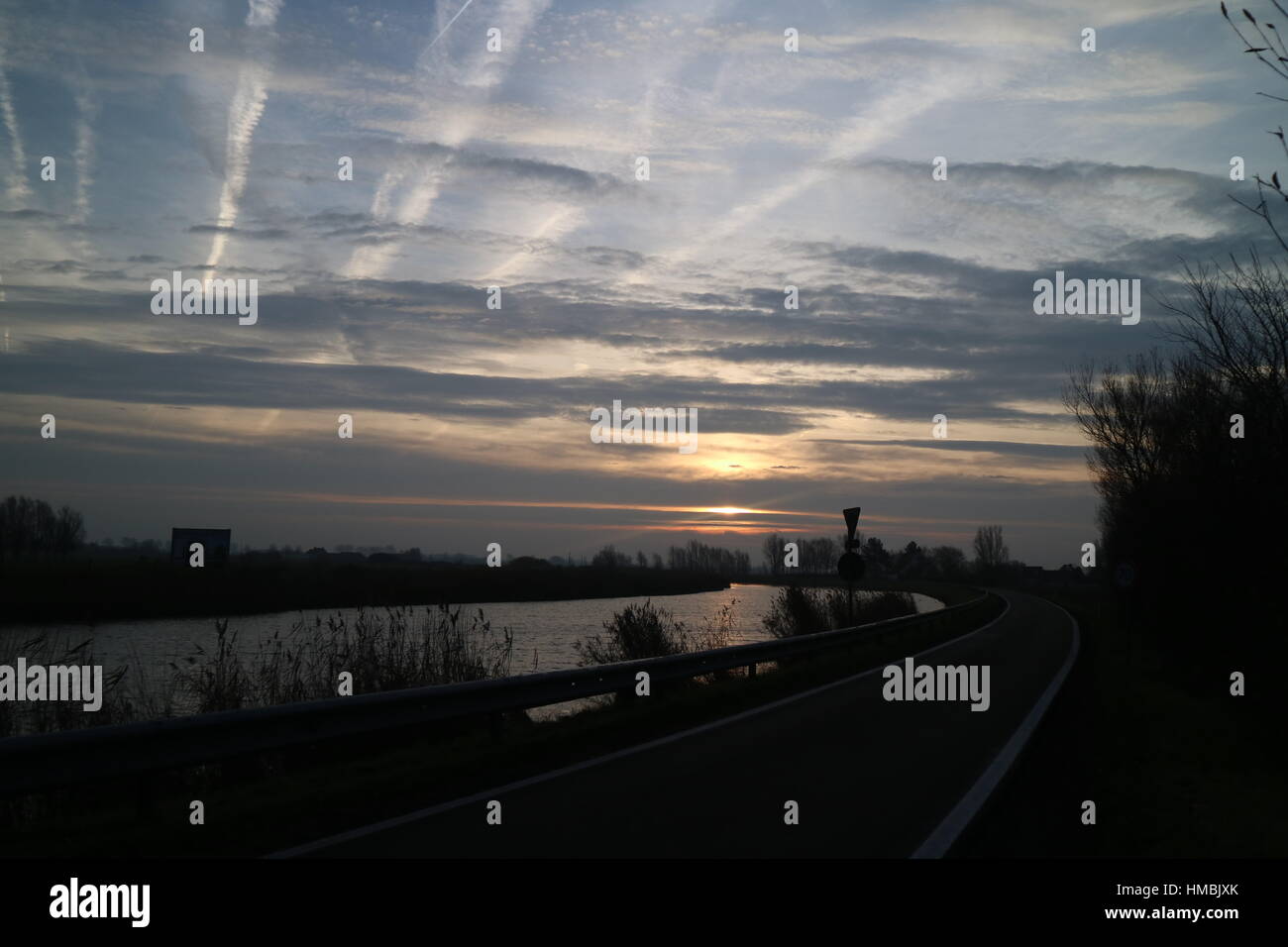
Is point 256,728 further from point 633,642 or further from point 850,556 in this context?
point 850,556

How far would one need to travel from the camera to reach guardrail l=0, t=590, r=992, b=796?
611cm

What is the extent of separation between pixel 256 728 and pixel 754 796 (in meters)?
4.11

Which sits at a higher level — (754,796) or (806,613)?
(754,796)

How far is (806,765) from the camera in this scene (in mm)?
9625

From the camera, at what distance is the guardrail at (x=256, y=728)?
6.11 m

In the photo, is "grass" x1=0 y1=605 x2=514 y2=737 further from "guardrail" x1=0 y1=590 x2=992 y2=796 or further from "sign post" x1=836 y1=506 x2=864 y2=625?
"sign post" x1=836 y1=506 x2=864 y2=625

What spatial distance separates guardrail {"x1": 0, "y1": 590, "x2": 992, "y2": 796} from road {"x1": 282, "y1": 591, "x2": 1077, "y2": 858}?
1.35 meters

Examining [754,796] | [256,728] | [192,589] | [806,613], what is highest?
[256,728]

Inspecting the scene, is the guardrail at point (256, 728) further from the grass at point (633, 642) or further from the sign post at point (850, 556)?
the sign post at point (850, 556)

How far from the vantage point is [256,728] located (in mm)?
7637

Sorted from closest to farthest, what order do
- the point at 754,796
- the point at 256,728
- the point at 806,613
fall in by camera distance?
the point at 256,728 → the point at 754,796 → the point at 806,613

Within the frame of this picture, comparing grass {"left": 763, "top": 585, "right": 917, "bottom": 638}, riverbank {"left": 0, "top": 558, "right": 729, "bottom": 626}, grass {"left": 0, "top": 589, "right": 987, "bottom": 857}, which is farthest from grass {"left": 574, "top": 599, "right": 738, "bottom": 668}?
grass {"left": 763, "top": 585, "right": 917, "bottom": 638}

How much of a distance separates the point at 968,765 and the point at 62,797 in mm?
8357

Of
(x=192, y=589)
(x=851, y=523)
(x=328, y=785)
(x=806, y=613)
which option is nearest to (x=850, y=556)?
(x=851, y=523)
